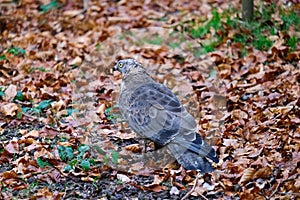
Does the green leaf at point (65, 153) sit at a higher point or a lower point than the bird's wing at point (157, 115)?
lower

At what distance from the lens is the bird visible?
4.80 meters

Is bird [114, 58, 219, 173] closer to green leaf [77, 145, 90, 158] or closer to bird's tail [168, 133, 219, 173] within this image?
bird's tail [168, 133, 219, 173]

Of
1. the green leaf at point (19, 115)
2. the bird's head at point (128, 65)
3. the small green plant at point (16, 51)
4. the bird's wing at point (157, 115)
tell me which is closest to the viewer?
the bird's wing at point (157, 115)

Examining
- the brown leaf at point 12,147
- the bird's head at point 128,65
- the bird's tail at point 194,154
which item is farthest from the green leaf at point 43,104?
the bird's tail at point 194,154

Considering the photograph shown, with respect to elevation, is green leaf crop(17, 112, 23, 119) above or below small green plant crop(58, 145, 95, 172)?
above

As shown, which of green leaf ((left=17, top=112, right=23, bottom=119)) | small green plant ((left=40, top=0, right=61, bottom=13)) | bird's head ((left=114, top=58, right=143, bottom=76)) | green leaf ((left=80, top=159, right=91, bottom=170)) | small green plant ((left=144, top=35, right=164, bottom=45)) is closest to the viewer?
green leaf ((left=80, top=159, right=91, bottom=170))

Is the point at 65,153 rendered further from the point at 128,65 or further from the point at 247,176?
the point at 247,176

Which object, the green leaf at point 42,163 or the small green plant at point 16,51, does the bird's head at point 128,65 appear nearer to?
the green leaf at point 42,163

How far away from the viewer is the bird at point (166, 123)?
4797mm

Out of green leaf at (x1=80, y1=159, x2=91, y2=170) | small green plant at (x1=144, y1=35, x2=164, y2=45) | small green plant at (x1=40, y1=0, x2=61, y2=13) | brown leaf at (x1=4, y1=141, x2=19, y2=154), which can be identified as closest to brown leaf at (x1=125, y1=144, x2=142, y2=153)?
green leaf at (x1=80, y1=159, x2=91, y2=170)

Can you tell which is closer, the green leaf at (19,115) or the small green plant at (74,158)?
the small green plant at (74,158)

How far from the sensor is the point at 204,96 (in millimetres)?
6605

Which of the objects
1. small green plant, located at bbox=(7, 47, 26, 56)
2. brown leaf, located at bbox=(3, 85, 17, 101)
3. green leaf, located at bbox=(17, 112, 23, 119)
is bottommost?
green leaf, located at bbox=(17, 112, 23, 119)

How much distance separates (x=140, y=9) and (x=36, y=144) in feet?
15.3
